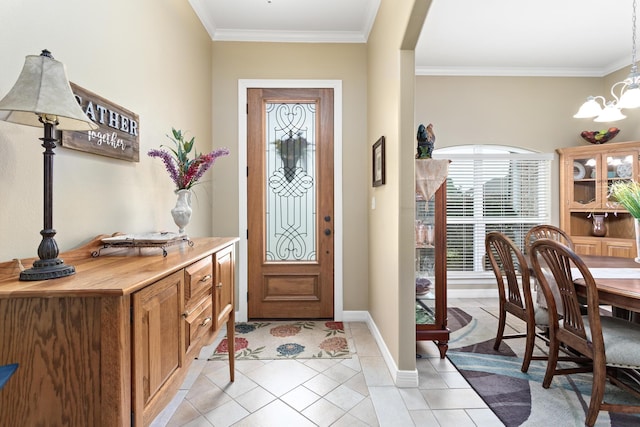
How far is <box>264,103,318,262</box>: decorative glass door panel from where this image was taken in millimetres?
3244

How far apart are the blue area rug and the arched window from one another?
5.24 feet

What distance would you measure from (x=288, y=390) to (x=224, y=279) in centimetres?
89

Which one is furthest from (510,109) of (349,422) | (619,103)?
(349,422)

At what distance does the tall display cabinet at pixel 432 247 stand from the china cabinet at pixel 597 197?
2.72 metres

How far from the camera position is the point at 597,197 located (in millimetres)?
3734

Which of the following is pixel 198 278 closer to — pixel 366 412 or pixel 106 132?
pixel 106 132

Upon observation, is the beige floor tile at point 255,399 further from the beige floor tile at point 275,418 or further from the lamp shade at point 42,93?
the lamp shade at point 42,93

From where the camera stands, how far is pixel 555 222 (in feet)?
13.4

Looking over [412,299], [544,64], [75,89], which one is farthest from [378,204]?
[544,64]

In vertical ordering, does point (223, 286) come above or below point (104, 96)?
below

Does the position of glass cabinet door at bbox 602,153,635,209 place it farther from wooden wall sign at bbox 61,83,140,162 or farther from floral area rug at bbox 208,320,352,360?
wooden wall sign at bbox 61,83,140,162

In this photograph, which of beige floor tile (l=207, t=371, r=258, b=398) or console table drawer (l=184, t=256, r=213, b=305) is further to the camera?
beige floor tile (l=207, t=371, r=258, b=398)

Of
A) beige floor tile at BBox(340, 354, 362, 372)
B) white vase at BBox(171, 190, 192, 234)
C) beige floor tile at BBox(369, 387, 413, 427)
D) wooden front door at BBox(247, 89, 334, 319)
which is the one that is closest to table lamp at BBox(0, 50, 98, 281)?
white vase at BBox(171, 190, 192, 234)

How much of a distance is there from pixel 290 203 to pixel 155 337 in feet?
Result: 7.59
